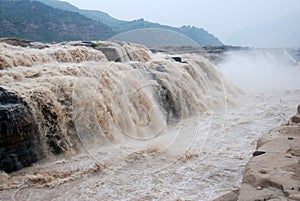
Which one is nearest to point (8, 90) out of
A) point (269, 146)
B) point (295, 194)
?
point (269, 146)

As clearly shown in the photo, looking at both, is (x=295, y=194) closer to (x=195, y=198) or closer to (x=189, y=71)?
(x=195, y=198)

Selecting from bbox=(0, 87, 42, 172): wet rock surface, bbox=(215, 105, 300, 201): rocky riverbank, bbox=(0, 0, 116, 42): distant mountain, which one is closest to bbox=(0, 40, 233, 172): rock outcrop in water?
bbox=(0, 87, 42, 172): wet rock surface

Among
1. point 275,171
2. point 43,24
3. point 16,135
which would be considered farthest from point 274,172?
point 43,24

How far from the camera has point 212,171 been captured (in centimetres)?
504

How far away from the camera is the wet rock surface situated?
5051mm

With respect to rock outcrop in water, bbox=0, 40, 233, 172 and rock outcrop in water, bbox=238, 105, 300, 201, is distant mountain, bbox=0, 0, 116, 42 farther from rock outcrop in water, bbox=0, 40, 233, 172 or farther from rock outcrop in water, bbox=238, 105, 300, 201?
rock outcrop in water, bbox=238, 105, 300, 201

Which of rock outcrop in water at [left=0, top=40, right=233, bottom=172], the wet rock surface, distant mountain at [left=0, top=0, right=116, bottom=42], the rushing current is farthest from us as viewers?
distant mountain at [left=0, top=0, right=116, bottom=42]

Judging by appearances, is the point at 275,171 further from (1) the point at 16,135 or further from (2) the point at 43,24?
(2) the point at 43,24

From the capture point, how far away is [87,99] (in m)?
6.61

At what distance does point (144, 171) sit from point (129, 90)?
10.7 feet

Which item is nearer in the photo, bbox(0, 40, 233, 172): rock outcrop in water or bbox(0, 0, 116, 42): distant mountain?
bbox(0, 40, 233, 172): rock outcrop in water

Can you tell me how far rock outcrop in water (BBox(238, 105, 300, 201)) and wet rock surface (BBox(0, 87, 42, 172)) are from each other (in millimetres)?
3726

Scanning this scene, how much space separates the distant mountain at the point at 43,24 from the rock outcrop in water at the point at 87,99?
2887cm

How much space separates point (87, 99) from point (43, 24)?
4036 centimetres
